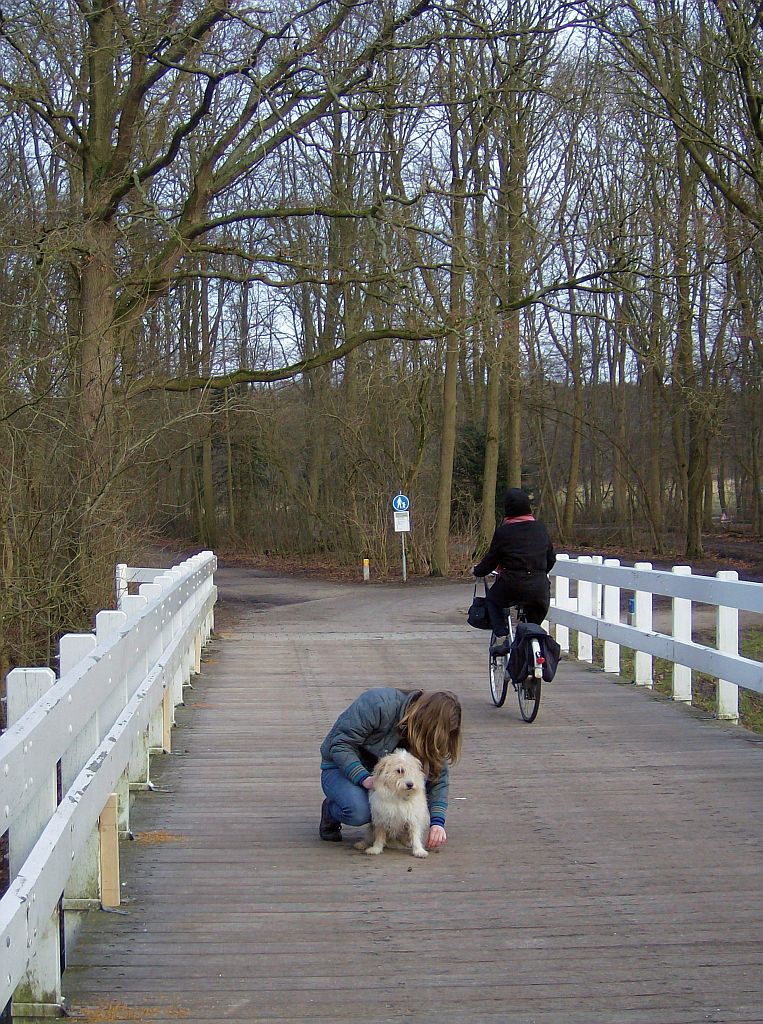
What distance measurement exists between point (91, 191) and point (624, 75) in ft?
30.6

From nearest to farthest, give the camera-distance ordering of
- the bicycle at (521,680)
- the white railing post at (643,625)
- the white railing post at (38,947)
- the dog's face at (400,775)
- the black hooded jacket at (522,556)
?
the white railing post at (38,947) → the dog's face at (400,775) → the bicycle at (521,680) → the black hooded jacket at (522,556) → the white railing post at (643,625)

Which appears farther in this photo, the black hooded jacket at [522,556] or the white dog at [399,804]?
the black hooded jacket at [522,556]

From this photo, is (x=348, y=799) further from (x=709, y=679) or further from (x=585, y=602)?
(x=709, y=679)

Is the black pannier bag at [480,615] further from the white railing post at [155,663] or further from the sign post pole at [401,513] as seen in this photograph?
the sign post pole at [401,513]

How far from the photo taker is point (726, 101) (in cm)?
2203

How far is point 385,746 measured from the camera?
6.41 meters

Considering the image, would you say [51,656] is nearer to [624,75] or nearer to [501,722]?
[501,722]

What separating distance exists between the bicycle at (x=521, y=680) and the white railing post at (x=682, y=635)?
1.41 m

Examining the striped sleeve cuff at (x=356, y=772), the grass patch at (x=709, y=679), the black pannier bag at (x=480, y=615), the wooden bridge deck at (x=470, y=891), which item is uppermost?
the black pannier bag at (x=480, y=615)

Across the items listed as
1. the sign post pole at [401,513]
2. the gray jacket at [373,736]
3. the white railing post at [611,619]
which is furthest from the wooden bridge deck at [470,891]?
the sign post pole at [401,513]

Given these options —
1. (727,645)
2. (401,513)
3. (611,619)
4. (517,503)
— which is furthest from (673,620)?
(401,513)

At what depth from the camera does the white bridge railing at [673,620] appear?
9.66 m

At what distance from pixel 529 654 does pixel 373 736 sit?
3.87 metres

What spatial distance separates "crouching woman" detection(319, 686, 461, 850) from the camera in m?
6.16
